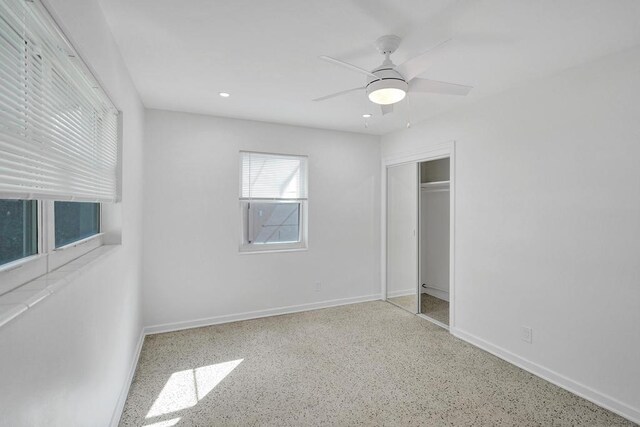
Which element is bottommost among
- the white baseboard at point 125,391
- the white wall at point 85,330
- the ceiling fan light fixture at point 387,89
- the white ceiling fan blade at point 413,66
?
the white baseboard at point 125,391

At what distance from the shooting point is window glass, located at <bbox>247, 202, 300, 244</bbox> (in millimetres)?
4000

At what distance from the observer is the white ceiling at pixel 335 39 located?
5.69ft

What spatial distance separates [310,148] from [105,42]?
270 centimetres

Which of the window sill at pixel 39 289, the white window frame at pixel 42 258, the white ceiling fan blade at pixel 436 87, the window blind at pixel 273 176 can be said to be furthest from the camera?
the window blind at pixel 273 176

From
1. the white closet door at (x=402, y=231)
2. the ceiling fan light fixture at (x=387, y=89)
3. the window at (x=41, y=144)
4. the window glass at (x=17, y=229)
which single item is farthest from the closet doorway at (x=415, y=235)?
the window glass at (x=17, y=229)

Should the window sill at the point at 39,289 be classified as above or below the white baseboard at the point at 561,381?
above

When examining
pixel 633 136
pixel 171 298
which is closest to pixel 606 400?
pixel 633 136

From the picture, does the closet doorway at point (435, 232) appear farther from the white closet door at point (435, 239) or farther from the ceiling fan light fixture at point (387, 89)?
the ceiling fan light fixture at point (387, 89)

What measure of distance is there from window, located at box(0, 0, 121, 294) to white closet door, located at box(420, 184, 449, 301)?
3.99 meters

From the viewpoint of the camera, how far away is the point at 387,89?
6.38 ft

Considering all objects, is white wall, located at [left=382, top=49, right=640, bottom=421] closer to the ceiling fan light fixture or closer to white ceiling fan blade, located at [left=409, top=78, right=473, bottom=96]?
white ceiling fan blade, located at [left=409, top=78, right=473, bottom=96]

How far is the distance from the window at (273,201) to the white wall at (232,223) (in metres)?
0.12

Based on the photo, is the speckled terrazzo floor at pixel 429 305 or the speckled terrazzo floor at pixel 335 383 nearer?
the speckled terrazzo floor at pixel 335 383

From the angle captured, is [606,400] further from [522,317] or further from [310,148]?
[310,148]
